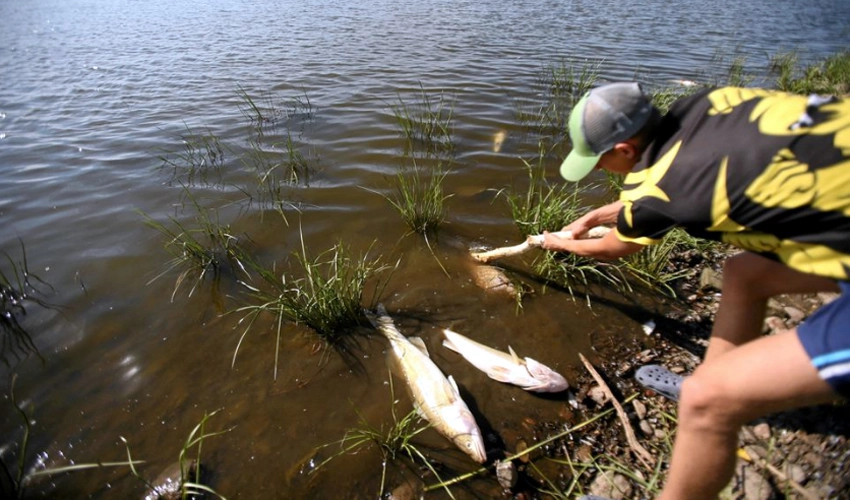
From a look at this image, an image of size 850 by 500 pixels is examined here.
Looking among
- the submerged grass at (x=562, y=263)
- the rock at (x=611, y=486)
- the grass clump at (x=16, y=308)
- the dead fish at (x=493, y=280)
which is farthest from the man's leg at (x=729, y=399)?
the grass clump at (x=16, y=308)

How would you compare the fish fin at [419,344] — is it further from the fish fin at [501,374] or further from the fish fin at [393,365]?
the fish fin at [501,374]

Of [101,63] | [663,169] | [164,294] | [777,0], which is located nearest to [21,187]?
[164,294]

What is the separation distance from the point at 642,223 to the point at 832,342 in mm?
740

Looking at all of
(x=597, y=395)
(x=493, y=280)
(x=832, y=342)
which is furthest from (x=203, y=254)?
(x=832, y=342)

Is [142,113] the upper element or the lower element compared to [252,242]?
upper

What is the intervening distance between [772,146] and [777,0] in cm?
2100

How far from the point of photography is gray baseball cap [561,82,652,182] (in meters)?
1.96

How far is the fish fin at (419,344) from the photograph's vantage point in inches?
125

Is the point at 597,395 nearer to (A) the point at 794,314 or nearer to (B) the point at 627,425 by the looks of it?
(B) the point at 627,425

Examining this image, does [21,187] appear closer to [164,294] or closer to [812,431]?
[164,294]

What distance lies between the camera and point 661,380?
2.73 meters

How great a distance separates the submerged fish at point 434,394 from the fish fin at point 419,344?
0.06 feet

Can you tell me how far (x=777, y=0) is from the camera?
16297 mm

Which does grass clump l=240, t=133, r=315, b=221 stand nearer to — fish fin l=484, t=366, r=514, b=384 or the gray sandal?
fish fin l=484, t=366, r=514, b=384
